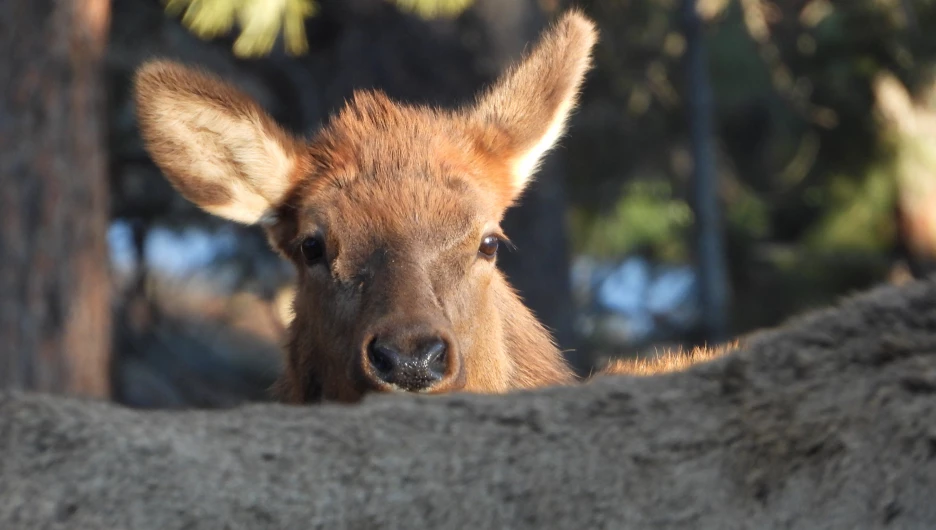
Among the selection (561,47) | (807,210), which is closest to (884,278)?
(807,210)

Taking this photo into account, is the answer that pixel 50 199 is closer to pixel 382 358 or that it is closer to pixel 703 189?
pixel 382 358

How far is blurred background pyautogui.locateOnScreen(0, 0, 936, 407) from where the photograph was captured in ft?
26.9

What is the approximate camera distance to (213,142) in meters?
6.12

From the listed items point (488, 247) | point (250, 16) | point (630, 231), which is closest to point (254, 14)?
point (250, 16)

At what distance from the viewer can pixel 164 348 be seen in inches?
524

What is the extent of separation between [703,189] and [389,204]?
800 cm

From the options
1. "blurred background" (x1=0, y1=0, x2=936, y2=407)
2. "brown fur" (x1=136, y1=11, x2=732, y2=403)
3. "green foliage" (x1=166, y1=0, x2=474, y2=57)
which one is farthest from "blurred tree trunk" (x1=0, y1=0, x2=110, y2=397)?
"brown fur" (x1=136, y1=11, x2=732, y2=403)

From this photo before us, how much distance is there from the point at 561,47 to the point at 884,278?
10594 millimetres

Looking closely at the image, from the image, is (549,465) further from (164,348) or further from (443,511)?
(164,348)

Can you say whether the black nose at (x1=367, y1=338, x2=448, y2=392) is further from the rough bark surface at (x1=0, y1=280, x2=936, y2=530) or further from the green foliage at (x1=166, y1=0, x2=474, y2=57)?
the green foliage at (x1=166, y1=0, x2=474, y2=57)

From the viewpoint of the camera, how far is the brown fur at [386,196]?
520 cm

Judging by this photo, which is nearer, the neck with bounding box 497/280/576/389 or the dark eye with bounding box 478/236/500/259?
the dark eye with bounding box 478/236/500/259

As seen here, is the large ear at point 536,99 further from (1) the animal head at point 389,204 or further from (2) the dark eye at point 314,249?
(2) the dark eye at point 314,249

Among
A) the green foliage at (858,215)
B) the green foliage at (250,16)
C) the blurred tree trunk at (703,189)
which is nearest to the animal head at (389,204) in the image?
the green foliage at (250,16)
